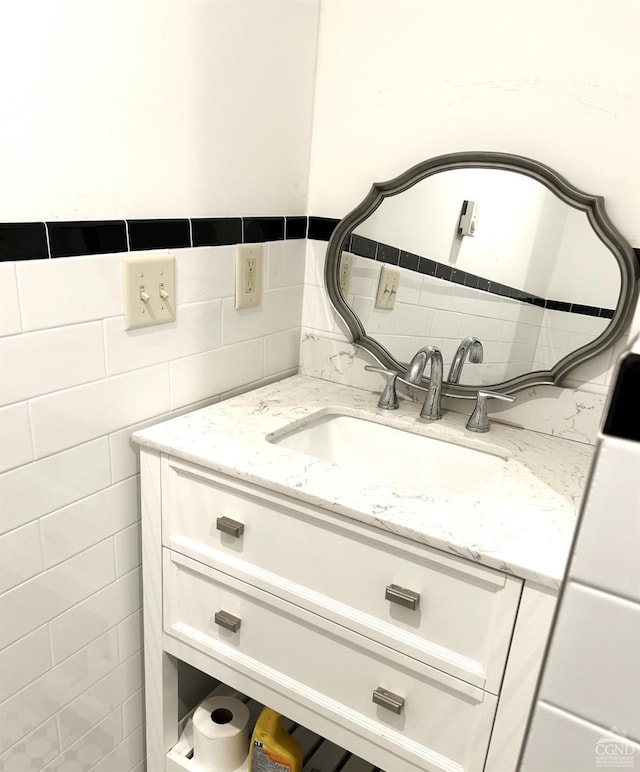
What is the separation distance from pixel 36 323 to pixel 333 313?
73 cm

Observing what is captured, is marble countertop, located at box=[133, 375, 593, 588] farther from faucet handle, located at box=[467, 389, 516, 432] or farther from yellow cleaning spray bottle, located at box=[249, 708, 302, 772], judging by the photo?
yellow cleaning spray bottle, located at box=[249, 708, 302, 772]

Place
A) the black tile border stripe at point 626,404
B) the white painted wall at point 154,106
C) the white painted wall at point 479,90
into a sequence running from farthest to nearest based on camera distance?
the white painted wall at point 479,90, the white painted wall at point 154,106, the black tile border stripe at point 626,404

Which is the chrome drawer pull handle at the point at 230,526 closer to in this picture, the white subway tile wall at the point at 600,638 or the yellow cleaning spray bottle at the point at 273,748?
the yellow cleaning spray bottle at the point at 273,748

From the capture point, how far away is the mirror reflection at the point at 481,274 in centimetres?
114

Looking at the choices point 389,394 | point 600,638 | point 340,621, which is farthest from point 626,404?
point 389,394

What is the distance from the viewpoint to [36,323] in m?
0.90

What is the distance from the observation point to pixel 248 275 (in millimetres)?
1289

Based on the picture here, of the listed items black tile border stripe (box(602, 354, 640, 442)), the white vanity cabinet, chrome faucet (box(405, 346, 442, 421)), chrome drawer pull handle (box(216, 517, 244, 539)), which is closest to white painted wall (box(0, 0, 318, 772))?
the white vanity cabinet

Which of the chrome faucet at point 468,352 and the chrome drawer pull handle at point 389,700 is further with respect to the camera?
the chrome faucet at point 468,352

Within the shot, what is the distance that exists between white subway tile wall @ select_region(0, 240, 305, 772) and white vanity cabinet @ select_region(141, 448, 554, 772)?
0.08 meters

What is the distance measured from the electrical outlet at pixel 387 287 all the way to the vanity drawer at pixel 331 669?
68 centimetres

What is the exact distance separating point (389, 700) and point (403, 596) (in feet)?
0.63

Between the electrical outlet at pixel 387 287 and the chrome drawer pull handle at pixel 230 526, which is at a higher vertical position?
the electrical outlet at pixel 387 287

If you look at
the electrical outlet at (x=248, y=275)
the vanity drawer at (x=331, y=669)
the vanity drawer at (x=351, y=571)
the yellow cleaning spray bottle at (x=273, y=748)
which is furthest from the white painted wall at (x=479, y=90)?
the yellow cleaning spray bottle at (x=273, y=748)
